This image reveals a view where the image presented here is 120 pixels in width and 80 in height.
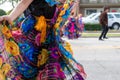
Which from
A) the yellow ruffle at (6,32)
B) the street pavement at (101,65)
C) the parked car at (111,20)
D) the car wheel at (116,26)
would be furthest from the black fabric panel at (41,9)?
the car wheel at (116,26)

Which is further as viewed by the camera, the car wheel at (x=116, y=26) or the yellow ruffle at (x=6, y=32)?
the car wheel at (x=116, y=26)

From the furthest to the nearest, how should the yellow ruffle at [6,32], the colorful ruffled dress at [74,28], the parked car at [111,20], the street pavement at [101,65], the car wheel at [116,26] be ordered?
the car wheel at [116,26]
the parked car at [111,20]
the colorful ruffled dress at [74,28]
the street pavement at [101,65]
the yellow ruffle at [6,32]

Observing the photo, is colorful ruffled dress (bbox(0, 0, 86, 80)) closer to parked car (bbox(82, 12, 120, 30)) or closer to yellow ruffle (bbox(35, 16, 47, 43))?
yellow ruffle (bbox(35, 16, 47, 43))

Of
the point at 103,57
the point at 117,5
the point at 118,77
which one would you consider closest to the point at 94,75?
the point at 118,77

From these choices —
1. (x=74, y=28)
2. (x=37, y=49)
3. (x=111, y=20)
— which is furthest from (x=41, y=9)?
(x=111, y=20)

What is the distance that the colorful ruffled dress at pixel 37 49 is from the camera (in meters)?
4.92

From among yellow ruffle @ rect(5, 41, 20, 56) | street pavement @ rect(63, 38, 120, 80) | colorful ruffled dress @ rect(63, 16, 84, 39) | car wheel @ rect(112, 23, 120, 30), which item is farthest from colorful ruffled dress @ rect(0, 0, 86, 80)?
car wheel @ rect(112, 23, 120, 30)

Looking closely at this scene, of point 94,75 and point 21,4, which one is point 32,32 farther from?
point 94,75

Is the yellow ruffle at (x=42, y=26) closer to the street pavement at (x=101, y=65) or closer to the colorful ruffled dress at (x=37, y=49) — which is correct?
the colorful ruffled dress at (x=37, y=49)

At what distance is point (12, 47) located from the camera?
4.87m

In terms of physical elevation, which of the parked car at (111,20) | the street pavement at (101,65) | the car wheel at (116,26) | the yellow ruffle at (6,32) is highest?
the yellow ruffle at (6,32)

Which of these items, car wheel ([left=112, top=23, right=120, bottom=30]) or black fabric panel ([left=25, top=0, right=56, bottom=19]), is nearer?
black fabric panel ([left=25, top=0, right=56, bottom=19])

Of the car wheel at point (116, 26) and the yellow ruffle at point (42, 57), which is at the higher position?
the yellow ruffle at point (42, 57)

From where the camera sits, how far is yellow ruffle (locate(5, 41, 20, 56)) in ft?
16.0
